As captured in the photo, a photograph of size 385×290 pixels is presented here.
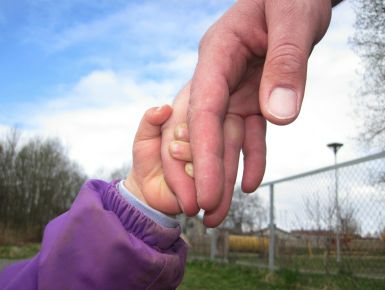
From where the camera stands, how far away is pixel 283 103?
76 cm

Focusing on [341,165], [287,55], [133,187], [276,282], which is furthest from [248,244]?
[287,55]

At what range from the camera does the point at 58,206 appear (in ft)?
96.1

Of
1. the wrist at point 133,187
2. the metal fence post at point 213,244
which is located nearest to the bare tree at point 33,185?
the metal fence post at point 213,244

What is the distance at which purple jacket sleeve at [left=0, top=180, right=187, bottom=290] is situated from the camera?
1.26m

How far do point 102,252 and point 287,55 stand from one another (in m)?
0.77

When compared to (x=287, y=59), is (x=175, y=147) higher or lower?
lower

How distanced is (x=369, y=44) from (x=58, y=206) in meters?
23.8

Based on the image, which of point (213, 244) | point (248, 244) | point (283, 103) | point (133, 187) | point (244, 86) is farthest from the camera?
point (213, 244)

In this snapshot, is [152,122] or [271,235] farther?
[271,235]

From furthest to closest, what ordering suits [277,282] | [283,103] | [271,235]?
[271,235], [277,282], [283,103]

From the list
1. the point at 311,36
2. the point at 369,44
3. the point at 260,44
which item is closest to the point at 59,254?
the point at 260,44

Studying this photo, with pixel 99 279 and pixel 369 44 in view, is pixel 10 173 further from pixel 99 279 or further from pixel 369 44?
pixel 99 279

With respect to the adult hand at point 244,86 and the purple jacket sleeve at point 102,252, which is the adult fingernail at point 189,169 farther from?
the purple jacket sleeve at point 102,252

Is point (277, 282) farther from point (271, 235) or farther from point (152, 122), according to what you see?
point (152, 122)
